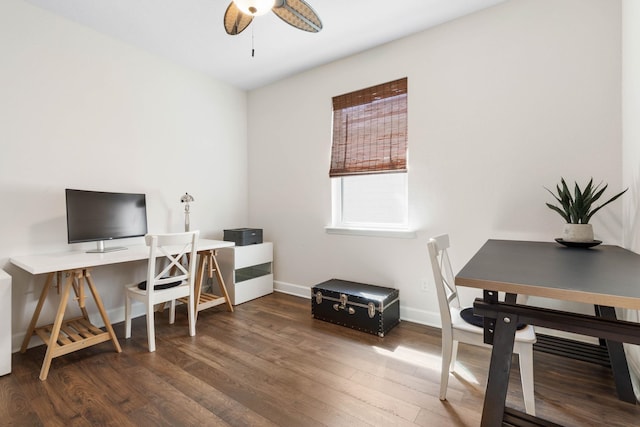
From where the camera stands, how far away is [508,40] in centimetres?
225

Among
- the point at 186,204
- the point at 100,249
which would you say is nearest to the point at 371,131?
the point at 186,204

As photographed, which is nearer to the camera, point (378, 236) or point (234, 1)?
point (234, 1)

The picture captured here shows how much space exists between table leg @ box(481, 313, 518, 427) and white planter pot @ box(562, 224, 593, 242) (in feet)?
3.65

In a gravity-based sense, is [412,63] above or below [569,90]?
above

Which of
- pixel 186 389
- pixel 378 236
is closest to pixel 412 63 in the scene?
pixel 378 236

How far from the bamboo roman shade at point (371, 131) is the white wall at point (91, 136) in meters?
1.55

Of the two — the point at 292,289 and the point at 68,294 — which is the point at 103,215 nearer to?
the point at 68,294

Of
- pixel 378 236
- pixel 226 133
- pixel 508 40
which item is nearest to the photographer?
Answer: pixel 508 40

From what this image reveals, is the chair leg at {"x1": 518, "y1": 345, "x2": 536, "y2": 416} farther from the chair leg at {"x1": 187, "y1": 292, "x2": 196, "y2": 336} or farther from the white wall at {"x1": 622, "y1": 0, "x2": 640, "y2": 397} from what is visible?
the chair leg at {"x1": 187, "y1": 292, "x2": 196, "y2": 336}

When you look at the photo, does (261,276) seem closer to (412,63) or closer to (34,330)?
(34,330)

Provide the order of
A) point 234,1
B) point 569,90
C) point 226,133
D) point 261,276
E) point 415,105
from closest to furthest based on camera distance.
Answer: point 234,1, point 569,90, point 415,105, point 261,276, point 226,133

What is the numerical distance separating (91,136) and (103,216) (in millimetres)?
734

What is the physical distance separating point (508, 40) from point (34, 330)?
419cm

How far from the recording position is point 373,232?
290 centimetres
